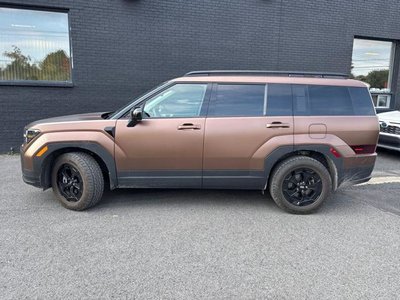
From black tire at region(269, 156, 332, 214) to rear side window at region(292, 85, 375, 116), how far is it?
2.25ft

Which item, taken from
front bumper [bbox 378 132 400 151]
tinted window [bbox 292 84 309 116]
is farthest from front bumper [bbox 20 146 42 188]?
front bumper [bbox 378 132 400 151]

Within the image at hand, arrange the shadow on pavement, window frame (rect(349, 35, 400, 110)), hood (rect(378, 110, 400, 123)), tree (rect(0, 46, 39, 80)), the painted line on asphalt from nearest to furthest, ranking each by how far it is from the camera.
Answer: the shadow on pavement
the painted line on asphalt
tree (rect(0, 46, 39, 80))
hood (rect(378, 110, 400, 123))
window frame (rect(349, 35, 400, 110))

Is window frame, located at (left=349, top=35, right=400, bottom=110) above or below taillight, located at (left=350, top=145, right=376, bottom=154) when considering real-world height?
above

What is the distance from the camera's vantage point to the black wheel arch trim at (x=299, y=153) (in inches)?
171

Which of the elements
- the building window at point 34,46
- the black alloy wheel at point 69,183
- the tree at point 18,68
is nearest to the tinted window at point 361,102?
the black alloy wheel at point 69,183

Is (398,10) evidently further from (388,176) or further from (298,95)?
(298,95)

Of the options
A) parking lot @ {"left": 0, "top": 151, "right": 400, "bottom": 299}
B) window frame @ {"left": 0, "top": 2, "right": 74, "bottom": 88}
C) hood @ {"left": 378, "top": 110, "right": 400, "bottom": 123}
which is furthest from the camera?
hood @ {"left": 378, "top": 110, "right": 400, "bottom": 123}

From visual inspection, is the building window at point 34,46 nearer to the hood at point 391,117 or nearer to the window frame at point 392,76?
the hood at point 391,117

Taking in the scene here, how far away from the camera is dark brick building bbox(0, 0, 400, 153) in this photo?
7.64 m

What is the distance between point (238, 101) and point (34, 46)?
228 inches

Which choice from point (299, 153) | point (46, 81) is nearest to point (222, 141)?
point (299, 153)

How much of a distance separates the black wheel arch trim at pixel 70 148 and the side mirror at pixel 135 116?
511mm

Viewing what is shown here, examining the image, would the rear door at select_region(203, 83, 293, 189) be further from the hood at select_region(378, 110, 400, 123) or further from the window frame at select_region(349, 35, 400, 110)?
the window frame at select_region(349, 35, 400, 110)

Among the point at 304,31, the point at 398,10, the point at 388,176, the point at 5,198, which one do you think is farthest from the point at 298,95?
the point at 398,10
